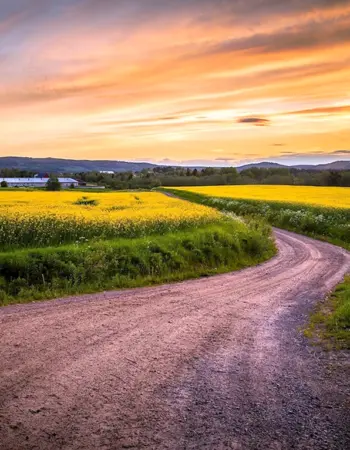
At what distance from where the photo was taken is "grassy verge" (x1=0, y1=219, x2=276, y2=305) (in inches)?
482

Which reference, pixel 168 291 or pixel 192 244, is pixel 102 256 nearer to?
pixel 168 291

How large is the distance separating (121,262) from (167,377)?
8.28 meters

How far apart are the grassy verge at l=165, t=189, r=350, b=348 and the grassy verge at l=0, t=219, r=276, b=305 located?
5.08 metres

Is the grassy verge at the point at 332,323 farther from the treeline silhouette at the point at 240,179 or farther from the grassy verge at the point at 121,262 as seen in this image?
the treeline silhouette at the point at 240,179

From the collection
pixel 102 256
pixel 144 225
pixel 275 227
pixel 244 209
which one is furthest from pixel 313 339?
pixel 244 209

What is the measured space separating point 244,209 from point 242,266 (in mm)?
20964

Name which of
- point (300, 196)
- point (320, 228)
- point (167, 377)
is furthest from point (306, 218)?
point (167, 377)

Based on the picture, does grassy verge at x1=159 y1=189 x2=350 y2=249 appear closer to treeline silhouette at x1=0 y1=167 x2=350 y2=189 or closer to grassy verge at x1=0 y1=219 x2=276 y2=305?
grassy verge at x1=0 y1=219 x2=276 y2=305

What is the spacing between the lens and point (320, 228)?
88.4ft

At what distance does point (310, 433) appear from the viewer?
485 cm

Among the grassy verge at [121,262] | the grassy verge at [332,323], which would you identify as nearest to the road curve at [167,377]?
the grassy verge at [332,323]

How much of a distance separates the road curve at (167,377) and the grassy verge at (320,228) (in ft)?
1.55

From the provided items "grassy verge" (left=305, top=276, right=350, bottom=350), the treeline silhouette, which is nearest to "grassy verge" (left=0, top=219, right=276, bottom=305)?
"grassy verge" (left=305, top=276, right=350, bottom=350)

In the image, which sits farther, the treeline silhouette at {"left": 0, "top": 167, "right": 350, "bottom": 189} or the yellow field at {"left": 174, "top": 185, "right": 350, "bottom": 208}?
the treeline silhouette at {"left": 0, "top": 167, "right": 350, "bottom": 189}
